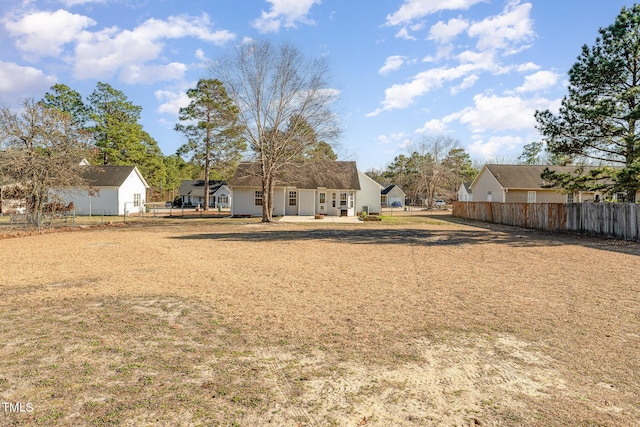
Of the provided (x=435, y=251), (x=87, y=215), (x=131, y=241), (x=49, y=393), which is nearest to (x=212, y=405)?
(x=49, y=393)

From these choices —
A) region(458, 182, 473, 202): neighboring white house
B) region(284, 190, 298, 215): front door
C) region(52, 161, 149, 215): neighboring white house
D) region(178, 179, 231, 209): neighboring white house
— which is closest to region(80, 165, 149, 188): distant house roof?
region(52, 161, 149, 215): neighboring white house

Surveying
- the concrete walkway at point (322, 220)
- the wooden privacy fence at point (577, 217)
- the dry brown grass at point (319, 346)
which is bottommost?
the dry brown grass at point (319, 346)

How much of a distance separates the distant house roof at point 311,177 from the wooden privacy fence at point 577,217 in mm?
13420

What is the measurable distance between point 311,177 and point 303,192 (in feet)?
5.76

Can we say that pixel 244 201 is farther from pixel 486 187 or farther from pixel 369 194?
pixel 486 187

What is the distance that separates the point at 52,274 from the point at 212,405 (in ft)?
25.8

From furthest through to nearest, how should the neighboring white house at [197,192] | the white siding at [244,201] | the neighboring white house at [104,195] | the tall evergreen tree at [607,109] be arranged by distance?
the neighboring white house at [197,192] → the neighboring white house at [104,195] → the white siding at [244,201] → the tall evergreen tree at [607,109]

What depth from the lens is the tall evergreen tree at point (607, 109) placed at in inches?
672

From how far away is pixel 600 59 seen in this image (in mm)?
17906

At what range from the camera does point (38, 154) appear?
69.1 feet

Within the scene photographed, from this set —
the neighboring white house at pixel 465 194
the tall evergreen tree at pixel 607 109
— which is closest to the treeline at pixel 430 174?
the neighboring white house at pixel 465 194

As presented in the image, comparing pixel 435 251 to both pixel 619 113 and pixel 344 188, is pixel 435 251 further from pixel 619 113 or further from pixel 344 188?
pixel 344 188

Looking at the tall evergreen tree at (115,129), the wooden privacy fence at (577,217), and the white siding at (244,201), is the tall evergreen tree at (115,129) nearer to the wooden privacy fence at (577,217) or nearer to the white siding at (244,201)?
the white siding at (244,201)

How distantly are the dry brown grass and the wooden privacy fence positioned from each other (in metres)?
9.83
